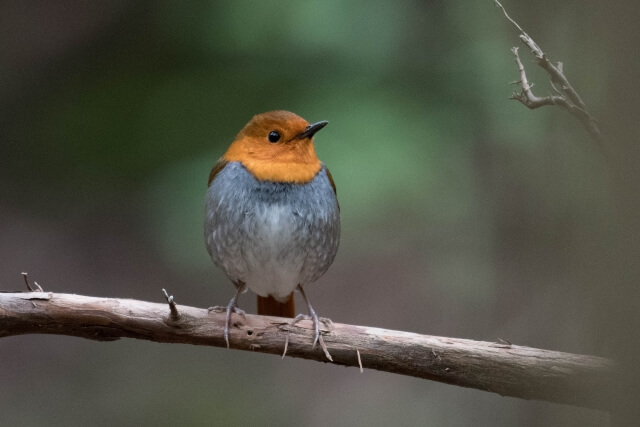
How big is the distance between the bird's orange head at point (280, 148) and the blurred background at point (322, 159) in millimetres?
638

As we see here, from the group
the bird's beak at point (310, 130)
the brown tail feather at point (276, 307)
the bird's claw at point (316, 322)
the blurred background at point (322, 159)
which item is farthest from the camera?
the blurred background at point (322, 159)

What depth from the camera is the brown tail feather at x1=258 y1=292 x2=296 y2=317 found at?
375 centimetres

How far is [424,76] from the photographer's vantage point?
4.14 meters

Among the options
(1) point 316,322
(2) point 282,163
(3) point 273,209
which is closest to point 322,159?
(2) point 282,163

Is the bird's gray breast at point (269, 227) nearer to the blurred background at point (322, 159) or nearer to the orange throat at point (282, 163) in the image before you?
the orange throat at point (282, 163)

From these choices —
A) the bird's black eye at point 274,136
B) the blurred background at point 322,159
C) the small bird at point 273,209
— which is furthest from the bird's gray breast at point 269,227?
the blurred background at point 322,159

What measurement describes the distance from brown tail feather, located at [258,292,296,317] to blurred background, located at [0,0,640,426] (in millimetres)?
708

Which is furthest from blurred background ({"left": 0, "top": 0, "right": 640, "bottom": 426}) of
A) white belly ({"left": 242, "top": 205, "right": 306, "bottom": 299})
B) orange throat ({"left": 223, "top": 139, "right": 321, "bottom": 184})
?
white belly ({"left": 242, "top": 205, "right": 306, "bottom": 299})

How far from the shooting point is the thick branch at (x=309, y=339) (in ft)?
8.86

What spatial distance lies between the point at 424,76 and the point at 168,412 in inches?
103

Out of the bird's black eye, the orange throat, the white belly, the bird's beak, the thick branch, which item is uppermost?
the bird's beak

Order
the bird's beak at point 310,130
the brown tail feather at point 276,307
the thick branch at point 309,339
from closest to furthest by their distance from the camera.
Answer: the thick branch at point 309,339 → the bird's beak at point 310,130 → the brown tail feather at point 276,307

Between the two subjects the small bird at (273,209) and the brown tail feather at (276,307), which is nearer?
the small bird at (273,209)

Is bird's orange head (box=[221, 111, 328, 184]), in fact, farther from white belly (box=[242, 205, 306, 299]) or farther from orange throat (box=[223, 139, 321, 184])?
white belly (box=[242, 205, 306, 299])
